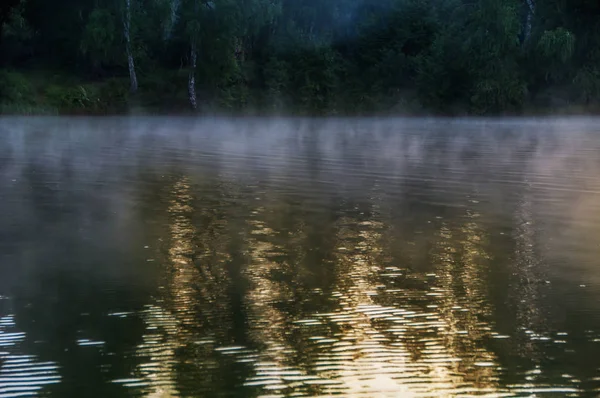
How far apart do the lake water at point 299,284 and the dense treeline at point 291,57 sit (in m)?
41.2

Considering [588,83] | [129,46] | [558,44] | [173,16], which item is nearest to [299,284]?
[173,16]

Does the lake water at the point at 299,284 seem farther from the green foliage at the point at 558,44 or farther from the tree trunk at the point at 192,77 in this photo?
the tree trunk at the point at 192,77

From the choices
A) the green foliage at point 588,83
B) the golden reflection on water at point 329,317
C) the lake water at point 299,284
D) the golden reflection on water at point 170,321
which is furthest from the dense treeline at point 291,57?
the golden reflection on water at point 170,321

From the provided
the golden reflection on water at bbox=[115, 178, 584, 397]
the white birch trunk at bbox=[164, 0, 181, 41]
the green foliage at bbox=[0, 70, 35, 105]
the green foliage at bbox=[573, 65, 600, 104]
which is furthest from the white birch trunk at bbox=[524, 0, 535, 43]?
the golden reflection on water at bbox=[115, 178, 584, 397]

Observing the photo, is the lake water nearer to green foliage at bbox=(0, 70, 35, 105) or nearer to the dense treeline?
green foliage at bbox=(0, 70, 35, 105)

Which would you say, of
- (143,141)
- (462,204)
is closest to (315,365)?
(462,204)

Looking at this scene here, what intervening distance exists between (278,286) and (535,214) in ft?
20.5

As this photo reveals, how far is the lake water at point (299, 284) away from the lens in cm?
650

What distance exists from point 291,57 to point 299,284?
2413 inches

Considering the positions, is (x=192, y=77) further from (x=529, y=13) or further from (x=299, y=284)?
(x=299, y=284)

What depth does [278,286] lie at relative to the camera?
9.29 meters

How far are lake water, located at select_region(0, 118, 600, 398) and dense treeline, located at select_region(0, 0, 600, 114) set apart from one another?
135ft

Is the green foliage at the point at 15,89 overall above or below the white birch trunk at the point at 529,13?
below

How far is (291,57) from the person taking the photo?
69.9 metres
